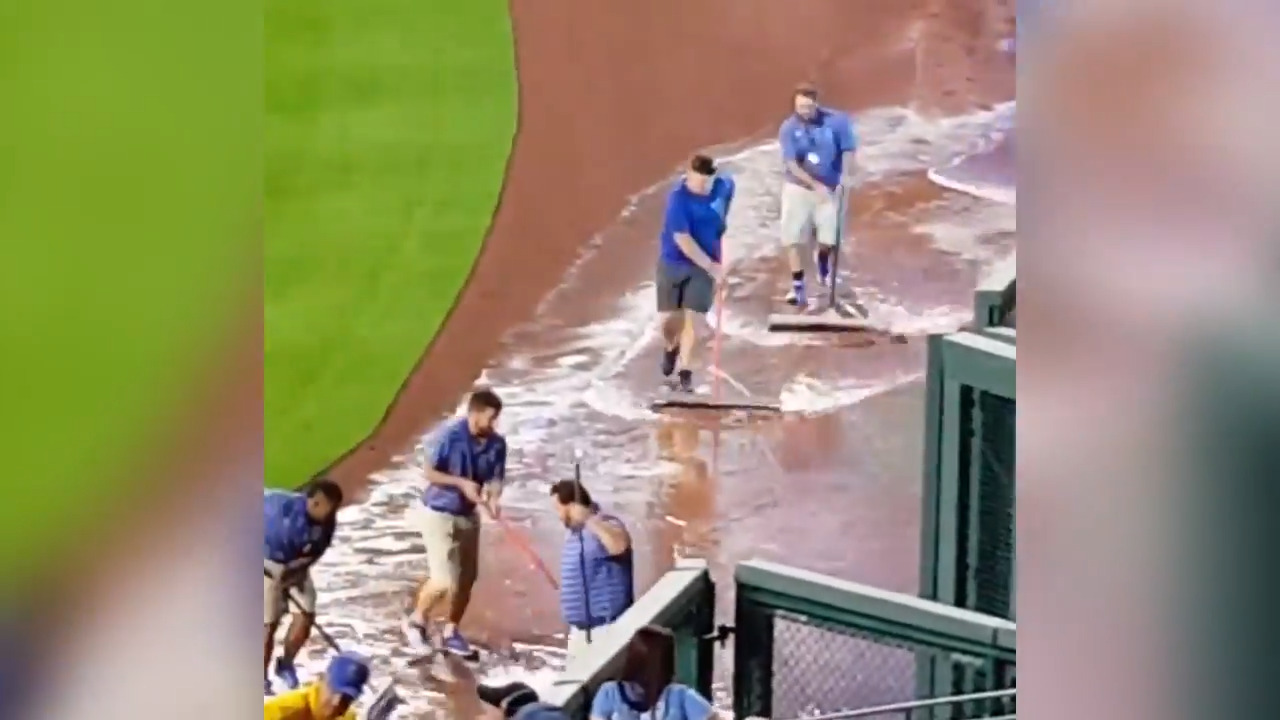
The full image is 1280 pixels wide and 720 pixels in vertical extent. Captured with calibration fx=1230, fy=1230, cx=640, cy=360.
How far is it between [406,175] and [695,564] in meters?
0.34

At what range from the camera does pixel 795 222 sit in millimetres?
854

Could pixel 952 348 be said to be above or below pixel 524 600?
above

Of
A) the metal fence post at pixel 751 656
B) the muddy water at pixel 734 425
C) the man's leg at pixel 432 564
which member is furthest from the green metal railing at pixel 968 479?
the man's leg at pixel 432 564

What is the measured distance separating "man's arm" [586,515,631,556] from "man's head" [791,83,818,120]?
0.31 m

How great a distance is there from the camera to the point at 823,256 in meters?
0.86

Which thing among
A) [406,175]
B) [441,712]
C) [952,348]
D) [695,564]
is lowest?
[441,712]

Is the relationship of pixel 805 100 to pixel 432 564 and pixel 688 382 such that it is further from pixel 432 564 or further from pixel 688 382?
pixel 432 564

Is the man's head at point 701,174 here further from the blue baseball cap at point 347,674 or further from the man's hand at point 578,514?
the blue baseball cap at point 347,674

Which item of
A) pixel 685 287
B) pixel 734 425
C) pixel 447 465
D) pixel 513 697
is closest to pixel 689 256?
pixel 685 287

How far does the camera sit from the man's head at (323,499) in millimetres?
878

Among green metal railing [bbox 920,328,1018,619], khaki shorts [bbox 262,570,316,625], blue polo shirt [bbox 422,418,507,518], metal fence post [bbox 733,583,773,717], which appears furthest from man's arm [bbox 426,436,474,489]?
green metal railing [bbox 920,328,1018,619]

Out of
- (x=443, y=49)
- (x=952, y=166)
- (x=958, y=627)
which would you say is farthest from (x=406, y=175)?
(x=958, y=627)

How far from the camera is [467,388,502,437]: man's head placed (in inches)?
34.4

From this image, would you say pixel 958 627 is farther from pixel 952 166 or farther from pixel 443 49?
pixel 443 49
